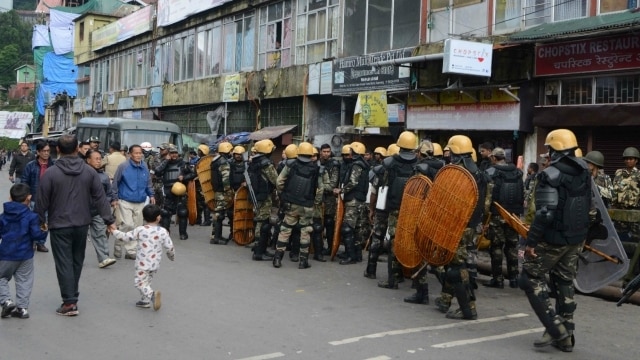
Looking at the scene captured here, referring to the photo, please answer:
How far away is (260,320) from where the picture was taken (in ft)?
22.2

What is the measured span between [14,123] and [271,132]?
46.1 m

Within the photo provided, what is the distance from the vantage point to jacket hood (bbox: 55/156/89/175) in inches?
268

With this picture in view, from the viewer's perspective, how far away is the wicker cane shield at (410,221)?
25.0 ft

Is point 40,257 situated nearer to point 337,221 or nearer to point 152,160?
point 337,221

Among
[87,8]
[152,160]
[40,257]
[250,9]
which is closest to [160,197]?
[152,160]

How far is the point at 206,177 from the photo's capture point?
527 inches

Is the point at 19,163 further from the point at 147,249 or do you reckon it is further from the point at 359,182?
the point at 147,249

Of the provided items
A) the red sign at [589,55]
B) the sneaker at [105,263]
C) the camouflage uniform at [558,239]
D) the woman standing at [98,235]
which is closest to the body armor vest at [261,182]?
the woman standing at [98,235]

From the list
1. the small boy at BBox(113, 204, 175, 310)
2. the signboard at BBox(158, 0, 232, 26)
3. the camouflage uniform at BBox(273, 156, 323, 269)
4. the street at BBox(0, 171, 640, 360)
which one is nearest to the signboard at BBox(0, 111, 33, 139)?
the signboard at BBox(158, 0, 232, 26)

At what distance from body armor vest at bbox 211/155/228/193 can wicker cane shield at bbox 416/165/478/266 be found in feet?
18.9

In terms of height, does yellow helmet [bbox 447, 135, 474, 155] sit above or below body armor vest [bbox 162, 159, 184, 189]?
above

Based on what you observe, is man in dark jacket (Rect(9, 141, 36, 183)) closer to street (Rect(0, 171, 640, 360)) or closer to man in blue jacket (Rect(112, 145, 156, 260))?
man in blue jacket (Rect(112, 145, 156, 260))

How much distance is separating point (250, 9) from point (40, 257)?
56.3 ft

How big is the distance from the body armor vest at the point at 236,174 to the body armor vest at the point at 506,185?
456 cm
